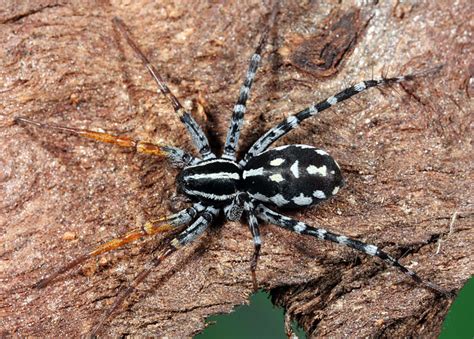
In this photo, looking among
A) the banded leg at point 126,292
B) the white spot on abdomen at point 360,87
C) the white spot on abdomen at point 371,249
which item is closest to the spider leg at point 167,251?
the banded leg at point 126,292

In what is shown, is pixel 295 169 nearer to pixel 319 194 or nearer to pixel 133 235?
pixel 319 194

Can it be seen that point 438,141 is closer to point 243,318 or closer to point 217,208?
point 217,208

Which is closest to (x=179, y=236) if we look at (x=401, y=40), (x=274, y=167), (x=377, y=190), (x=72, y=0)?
(x=274, y=167)

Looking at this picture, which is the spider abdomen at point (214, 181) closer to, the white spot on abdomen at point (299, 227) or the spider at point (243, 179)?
the spider at point (243, 179)

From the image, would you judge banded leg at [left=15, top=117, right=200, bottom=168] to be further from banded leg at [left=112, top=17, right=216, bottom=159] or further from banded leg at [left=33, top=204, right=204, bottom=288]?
banded leg at [left=33, top=204, right=204, bottom=288]

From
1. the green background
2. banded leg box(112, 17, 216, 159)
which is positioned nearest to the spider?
banded leg box(112, 17, 216, 159)

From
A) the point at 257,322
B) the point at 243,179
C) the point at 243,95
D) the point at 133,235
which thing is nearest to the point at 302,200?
the point at 243,179
